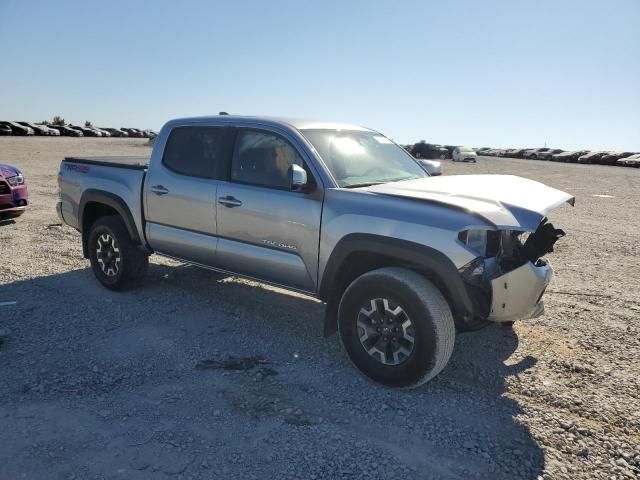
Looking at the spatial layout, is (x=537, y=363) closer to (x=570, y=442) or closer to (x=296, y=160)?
(x=570, y=442)

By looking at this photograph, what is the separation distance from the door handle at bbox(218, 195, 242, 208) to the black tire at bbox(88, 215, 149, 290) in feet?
4.95

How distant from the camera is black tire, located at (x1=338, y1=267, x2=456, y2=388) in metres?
3.51

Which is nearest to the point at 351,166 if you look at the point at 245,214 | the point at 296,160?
the point at 296,160

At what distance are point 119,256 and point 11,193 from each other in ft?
12.7

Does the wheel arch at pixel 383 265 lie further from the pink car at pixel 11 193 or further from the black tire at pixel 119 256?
the pink car at pixel 11 193

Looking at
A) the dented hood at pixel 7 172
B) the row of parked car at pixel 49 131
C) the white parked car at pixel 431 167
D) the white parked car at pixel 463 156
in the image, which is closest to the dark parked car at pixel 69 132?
the row of parked car at pixel 49 131

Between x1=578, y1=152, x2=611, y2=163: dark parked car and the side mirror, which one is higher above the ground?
the side mirror

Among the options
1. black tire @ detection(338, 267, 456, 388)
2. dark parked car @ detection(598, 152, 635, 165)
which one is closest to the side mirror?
black tire @ detection(338, 267, 456, 388)

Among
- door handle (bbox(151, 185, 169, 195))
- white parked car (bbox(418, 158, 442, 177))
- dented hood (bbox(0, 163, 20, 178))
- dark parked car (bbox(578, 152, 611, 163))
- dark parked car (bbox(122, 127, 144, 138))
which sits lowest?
dark parked car (bbox(122, 127, 144, 138))

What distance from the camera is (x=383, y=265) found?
4.04m

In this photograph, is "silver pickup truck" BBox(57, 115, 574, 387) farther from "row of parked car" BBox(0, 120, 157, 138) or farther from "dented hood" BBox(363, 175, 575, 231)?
"row of parked car" BBox(0, 120, 157, 138)

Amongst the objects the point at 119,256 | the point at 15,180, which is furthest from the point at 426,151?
the point at 119,256

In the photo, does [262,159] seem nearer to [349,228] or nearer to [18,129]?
[349,228]

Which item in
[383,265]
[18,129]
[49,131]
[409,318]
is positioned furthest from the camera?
[49,131]
